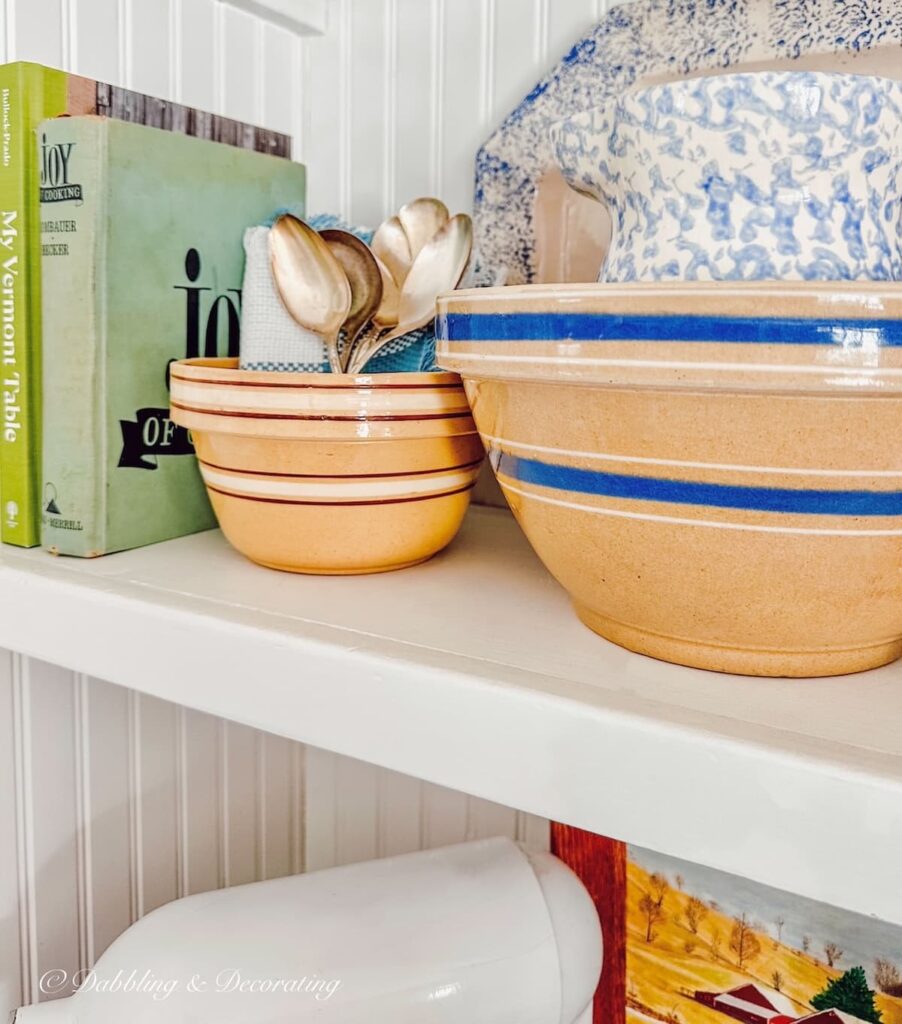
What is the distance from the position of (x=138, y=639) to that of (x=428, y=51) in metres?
0.55

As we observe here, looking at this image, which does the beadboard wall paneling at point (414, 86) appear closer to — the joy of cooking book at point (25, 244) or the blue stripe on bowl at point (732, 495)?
the joy of cooking book at point (25, 244)

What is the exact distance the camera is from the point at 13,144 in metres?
0.55

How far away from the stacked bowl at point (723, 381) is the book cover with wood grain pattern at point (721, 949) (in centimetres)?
30

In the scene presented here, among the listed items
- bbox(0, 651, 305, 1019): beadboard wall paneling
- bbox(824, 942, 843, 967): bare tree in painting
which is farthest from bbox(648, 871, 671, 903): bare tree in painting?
bbox(0, 651, 305, 1019): beadboard wall paneling

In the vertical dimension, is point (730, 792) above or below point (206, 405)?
below

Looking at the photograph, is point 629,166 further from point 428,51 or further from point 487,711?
point 428,51

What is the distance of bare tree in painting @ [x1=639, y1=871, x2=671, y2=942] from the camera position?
0.68m

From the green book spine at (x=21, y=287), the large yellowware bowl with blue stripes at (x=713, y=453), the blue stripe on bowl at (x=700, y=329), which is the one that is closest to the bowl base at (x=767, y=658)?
the large yellowware bowl with blue stripes at (x=713, y=453)

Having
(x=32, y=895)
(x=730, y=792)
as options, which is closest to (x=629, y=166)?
(x=730, y=792)

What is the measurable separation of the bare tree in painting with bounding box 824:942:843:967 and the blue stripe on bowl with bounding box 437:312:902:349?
47cm

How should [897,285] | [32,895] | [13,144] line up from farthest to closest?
1. [32,895]
2. [13,144]
3. [897,285]

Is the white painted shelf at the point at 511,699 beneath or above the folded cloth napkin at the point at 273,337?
beneath

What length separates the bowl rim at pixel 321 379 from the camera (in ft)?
1.66

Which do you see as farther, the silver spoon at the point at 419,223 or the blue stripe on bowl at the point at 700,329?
the silver spoon at the point at 419,223
